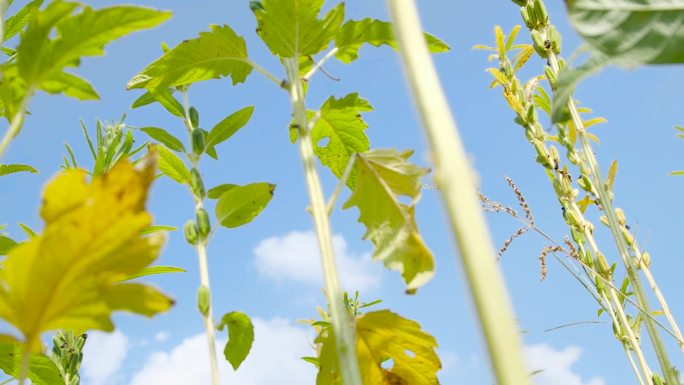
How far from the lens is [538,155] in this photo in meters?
1.68

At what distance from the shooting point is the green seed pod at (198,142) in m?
0.71

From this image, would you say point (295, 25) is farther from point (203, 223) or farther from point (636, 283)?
point (636, 283)

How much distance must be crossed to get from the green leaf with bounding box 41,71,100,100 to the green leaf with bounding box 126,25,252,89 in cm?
15

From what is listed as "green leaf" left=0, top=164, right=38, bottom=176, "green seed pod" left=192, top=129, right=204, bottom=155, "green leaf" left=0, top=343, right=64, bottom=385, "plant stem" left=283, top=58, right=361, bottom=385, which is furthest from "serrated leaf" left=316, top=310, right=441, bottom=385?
"green leaf" left=0, top=164, right=38, bottom=176

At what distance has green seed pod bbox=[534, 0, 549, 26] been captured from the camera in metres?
1.61

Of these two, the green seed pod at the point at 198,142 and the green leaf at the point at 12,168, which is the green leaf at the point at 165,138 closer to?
the green seed pod at the point at 198,142

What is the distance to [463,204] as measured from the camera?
25 centimetres

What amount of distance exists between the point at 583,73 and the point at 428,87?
0.54 ft

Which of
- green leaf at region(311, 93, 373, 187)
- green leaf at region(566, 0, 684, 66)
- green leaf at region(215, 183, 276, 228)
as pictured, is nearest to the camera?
green leaf at region(566, 0, 684, 66)

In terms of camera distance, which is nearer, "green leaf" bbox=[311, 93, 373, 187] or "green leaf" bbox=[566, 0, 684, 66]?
"green leaf" bbox=[566, 0, 684, 66]

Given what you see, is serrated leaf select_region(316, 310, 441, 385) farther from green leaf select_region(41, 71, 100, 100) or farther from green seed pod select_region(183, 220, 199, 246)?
green leaf select_region(41, 71, 100, 100)

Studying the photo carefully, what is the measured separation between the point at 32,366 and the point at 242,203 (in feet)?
1.91

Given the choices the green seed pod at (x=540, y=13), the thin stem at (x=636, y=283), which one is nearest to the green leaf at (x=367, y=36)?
the thin stem at (x=636, y=283)

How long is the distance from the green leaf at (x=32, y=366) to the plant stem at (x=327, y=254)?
2.10 ft
